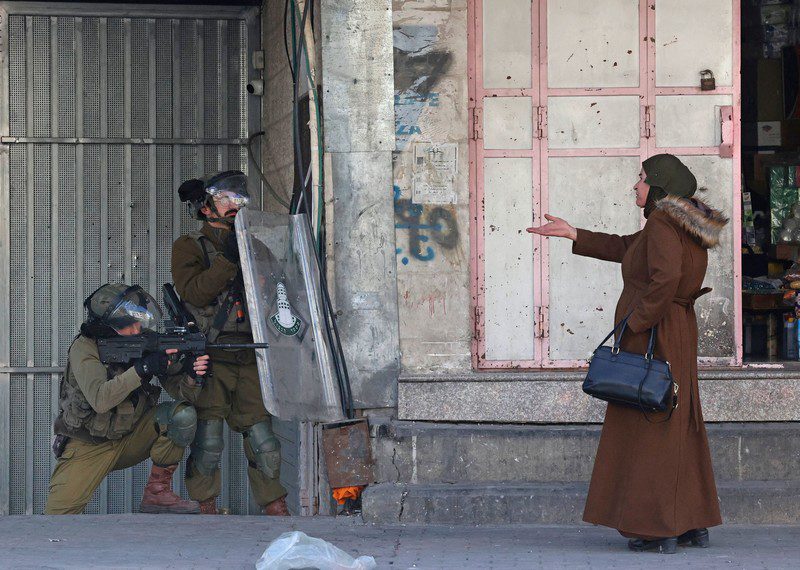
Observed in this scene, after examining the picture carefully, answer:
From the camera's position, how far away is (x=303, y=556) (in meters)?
5.29

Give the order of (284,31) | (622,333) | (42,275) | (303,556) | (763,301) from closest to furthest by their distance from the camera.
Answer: (303,556), (622,333), (284,31), (42,275), (763,301)

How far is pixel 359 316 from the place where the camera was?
23.3ft

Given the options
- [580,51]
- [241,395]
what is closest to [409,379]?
[241,395]

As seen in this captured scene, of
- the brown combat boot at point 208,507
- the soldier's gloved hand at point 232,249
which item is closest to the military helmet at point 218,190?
the soldier's gloved hand at point 232,249

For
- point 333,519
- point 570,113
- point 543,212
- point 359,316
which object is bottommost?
point 333,519

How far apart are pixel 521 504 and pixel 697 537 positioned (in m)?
1.07

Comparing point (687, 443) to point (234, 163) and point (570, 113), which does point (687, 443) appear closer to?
point (570, 113)

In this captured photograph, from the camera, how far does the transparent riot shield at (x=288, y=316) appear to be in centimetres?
670

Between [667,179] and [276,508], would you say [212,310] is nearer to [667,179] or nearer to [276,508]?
[276,508]

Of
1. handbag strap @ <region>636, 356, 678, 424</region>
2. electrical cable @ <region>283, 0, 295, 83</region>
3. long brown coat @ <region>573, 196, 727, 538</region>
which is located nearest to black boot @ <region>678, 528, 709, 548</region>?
long brown coat @ <region>573, 196, 727, 538</region>

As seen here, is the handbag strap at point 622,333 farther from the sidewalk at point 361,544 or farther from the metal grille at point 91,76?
the metal grille at point 91,76

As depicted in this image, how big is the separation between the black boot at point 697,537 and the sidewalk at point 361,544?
6cm

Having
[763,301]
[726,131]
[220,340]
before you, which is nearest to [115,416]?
[220,340]

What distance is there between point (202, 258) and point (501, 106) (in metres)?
1.86
